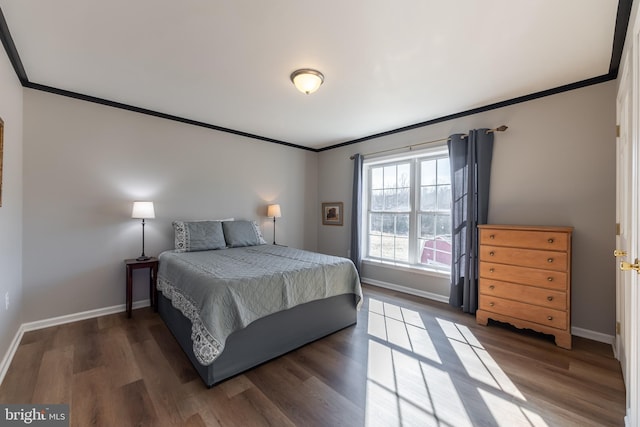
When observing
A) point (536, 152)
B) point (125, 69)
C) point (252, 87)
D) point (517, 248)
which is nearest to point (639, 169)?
point (517, 248)

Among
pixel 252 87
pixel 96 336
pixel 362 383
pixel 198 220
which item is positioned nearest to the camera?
pixel 362 383

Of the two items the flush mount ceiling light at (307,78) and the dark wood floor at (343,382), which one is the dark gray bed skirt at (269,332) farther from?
the flush mount ceiling light at (307,78)

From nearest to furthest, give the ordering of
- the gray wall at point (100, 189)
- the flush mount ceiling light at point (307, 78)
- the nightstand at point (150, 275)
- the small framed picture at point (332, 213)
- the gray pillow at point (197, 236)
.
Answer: the flush mount ceiling light at point (307, 78)
the gray wall at point (100, 189)
the nightstand at point (150, 275)
the gray pillow at point (197, 236)
the small framed picture at point (332, 213)

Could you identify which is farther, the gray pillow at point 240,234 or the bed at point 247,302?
the gray pillow at point 240,234

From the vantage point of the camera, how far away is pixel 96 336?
2.56 meters

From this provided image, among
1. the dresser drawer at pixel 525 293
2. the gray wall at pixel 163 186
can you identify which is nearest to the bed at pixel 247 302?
the gray wall at pixel 163 186

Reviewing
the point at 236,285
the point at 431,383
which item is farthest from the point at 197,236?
the point at 431,383

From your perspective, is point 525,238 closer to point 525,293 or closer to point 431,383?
point 525,293

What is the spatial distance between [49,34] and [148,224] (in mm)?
2049

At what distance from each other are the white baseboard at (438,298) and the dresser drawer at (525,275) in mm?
626

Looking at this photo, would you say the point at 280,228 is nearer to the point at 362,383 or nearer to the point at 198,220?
the point at 198,220

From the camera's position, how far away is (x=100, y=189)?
309cm

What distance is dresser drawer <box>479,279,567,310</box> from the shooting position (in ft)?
7.98

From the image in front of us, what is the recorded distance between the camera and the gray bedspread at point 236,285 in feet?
6.03
